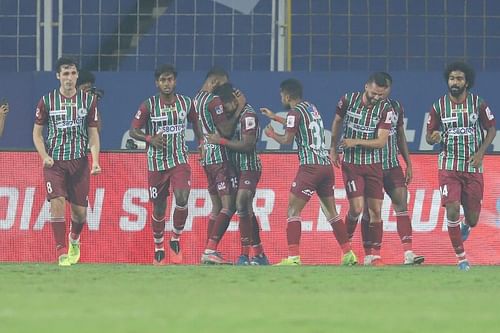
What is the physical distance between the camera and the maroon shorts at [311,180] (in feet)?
47.1

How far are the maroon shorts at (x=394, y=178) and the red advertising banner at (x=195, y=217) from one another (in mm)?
760

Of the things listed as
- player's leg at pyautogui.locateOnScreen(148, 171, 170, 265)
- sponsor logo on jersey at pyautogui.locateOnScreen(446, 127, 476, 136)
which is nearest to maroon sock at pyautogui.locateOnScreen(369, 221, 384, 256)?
sponsor logo on jersey at pyautogui.locateOnScreen(446, 127, 476, 136)

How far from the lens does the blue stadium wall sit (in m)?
18.1

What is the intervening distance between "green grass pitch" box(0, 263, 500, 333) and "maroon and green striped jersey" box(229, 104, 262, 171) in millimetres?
1653

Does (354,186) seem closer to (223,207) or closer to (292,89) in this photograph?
(292,89)

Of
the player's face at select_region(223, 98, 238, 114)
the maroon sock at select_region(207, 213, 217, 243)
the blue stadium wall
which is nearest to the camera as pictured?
the player's face at select_region(223, 98, 238, 114)

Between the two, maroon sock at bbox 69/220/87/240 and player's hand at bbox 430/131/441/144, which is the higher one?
player's hand at bbox 430/131/441/144

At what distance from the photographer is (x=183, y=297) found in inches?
391

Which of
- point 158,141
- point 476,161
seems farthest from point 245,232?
point 476,161

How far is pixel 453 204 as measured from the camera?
1348 cm

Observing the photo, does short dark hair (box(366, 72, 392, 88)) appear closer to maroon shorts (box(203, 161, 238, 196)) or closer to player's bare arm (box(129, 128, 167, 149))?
maroon shorts (box(203, 161, 238, 196))

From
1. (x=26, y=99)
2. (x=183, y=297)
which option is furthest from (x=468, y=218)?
(x=26, y=99)

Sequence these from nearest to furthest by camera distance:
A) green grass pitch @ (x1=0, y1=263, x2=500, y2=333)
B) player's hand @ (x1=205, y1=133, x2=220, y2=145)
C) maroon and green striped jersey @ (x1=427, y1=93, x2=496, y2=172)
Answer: green grass pitch @ (x1=0, y1=263, x2=500, y2=333), maroon and green striped jersey @ (x1=427, y1=93, x2=496, y2=172), player's hand @ (x1=205, y1=133, x2=220, y2=145)

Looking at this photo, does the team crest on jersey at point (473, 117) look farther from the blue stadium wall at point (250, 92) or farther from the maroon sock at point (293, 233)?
the blue stadium wall at point (250, 92)
